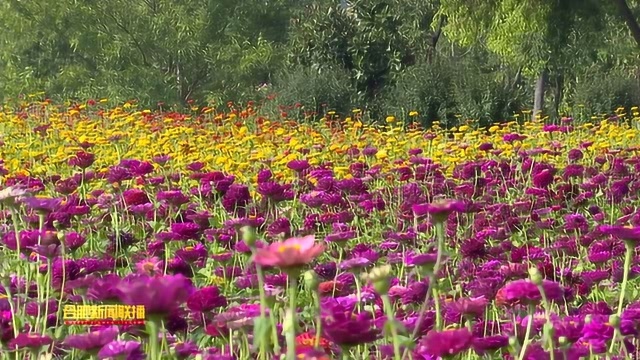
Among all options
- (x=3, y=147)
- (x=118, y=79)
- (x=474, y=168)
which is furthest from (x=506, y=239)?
(x=118, y=79)

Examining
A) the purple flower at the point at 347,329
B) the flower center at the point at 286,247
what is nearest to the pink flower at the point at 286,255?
the flower center at the point at 286,247

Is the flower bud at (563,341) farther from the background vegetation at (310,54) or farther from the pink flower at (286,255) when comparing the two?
the background vegetation at (310,54)

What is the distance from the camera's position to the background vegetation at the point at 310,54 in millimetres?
10734

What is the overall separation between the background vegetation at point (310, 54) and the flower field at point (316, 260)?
19.5 feet

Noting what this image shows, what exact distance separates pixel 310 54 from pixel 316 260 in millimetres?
10755

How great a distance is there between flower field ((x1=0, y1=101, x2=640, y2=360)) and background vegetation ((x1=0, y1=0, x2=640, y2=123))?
5955 mm

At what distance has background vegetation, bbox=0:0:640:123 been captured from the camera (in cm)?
1073

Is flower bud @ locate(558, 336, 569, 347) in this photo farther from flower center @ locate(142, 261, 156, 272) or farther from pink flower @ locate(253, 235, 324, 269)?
flower center @ locate(142, 261, 156, 272)

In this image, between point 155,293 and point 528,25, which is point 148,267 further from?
point 528,25

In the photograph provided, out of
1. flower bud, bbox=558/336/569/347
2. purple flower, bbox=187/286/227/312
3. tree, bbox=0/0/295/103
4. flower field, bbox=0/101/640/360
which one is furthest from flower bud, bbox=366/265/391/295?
tree, bbox=0/0/295/103

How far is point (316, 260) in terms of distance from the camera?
2.33m

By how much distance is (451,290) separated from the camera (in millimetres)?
1989

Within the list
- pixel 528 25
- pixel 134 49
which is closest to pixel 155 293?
pixel 528 25

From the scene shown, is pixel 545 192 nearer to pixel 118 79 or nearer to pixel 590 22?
pixel 590 22
